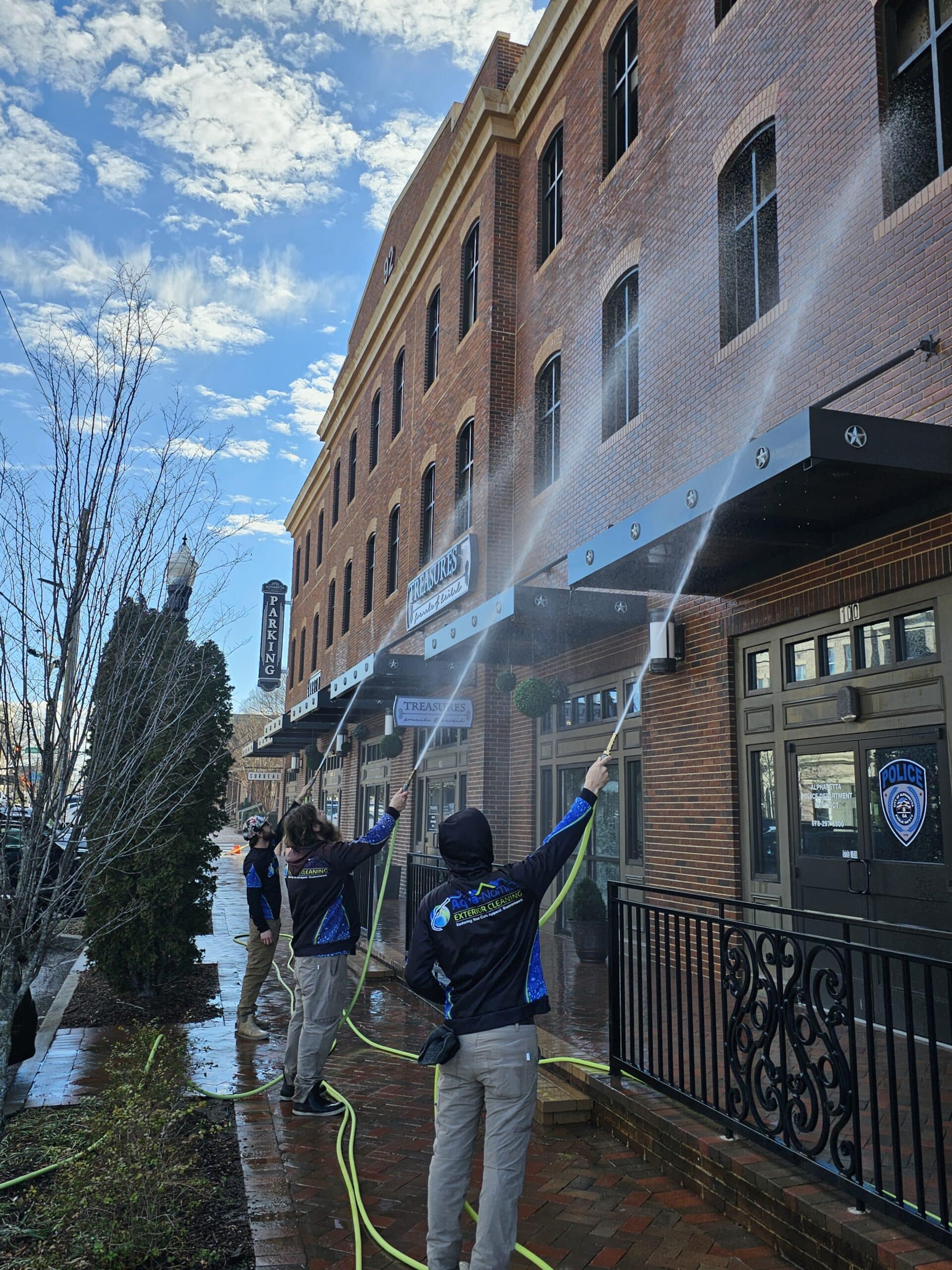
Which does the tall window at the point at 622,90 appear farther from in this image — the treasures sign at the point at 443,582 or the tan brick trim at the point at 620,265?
the treasures sign at the point at 443,582

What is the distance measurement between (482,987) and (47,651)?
262 centimetres

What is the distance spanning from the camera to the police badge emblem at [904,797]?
21.5ft

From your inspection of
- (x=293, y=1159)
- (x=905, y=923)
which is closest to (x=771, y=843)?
(x=905, y=923)

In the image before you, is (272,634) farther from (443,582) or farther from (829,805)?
(829,805)

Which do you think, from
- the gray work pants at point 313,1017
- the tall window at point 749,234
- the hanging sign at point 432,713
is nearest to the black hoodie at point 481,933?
the gray work pants at point 313,1017

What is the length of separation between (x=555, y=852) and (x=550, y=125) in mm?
13229

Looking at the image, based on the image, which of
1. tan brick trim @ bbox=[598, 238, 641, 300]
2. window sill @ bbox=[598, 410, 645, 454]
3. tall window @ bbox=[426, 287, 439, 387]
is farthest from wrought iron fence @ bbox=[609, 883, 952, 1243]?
tall window @ bbox=[426, 287, 439, 387]

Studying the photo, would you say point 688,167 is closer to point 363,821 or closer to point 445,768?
point 445,768

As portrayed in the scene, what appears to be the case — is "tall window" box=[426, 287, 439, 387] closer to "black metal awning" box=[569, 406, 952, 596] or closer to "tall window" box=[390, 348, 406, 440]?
"tall window" box=[390, 348, 406, 440]

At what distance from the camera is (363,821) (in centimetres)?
2292

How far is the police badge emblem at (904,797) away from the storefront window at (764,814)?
4.21 feet

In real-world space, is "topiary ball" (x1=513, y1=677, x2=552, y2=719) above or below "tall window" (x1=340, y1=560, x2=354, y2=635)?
below

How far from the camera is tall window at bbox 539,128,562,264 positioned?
14.0 m

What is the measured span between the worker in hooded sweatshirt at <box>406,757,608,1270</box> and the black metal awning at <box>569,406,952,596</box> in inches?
122
